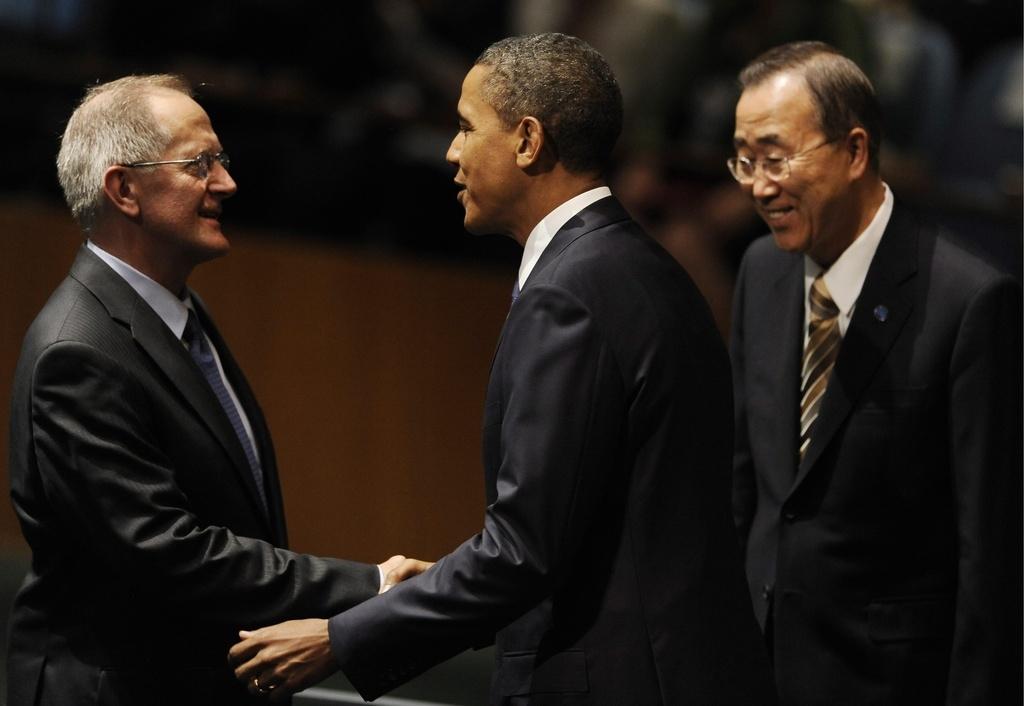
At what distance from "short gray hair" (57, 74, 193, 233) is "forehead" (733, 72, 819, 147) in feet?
3.30

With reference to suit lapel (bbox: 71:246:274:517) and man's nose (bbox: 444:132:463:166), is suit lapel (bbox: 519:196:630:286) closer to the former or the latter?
man's nose (bbox: 444:132:463:166)

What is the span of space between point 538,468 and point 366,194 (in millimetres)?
2867

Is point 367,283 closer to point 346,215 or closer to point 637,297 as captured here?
point 346,215

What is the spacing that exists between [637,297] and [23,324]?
115 inches

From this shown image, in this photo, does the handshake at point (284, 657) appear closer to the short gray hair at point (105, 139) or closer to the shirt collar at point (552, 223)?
the shirt collar at point (552, 223)

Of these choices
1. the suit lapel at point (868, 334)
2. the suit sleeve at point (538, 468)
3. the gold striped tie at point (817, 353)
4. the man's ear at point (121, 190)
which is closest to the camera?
the suit sleeve at point (538, 468)

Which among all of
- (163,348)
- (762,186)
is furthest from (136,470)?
(762,186)

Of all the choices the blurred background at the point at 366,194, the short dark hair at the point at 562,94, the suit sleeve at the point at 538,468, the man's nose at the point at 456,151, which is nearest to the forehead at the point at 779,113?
the short dark hair at the point at 562,94

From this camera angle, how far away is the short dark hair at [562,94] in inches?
89.0

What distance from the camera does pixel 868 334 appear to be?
8.91 feet

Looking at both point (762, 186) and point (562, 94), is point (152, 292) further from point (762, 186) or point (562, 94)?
point (762, 186)

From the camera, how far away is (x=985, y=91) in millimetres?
5879

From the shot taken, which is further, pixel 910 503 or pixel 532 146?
pixel 910 503

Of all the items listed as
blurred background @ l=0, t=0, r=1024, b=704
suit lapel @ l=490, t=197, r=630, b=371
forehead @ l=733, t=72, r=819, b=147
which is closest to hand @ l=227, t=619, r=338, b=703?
suit lapel @ l=490, t=197, r=630, b=371
